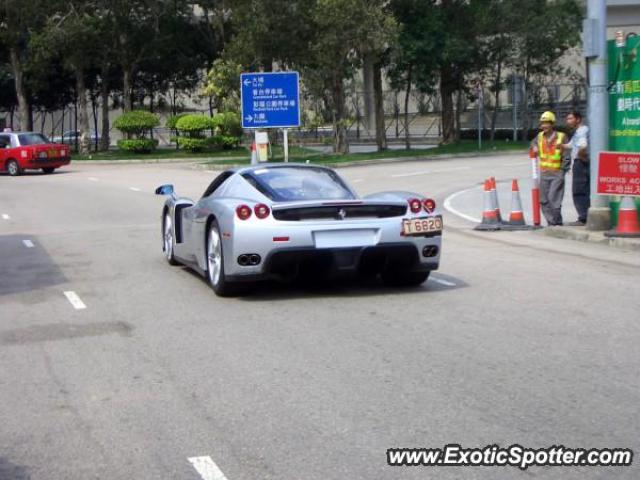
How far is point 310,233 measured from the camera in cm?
999

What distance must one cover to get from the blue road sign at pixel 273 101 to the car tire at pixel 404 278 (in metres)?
21.1

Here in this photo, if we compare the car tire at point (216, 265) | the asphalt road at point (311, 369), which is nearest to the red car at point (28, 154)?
the asphalt road at point (311, 369)

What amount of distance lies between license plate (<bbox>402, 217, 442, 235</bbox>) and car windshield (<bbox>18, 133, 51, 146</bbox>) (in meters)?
30.1

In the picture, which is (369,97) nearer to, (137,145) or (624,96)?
(137,145)

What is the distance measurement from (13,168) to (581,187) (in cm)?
2650

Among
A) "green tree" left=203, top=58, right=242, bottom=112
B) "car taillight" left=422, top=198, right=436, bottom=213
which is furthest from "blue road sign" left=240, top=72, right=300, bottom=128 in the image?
"car taillight" left=422, top=198, right=436, bottom=213

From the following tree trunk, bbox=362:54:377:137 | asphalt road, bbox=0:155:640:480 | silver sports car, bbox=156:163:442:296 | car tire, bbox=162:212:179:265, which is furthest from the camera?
tree trunk, bbox=362:54:377:137

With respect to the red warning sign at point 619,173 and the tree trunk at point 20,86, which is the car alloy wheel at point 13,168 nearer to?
the tree trunk at point 20,86

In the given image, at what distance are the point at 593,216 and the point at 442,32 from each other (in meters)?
28.1

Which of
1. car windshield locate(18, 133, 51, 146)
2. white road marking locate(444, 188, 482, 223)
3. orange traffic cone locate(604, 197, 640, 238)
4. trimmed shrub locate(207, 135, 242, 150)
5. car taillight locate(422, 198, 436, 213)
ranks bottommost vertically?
white road marking locate(444, 188, 482, 223)

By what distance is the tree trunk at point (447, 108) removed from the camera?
1816 inches

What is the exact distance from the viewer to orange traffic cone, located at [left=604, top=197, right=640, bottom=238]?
1443 cm

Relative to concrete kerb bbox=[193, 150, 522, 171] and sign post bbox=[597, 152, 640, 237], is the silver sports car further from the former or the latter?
concrete kerb bbox=[193, 150, 522, 171]

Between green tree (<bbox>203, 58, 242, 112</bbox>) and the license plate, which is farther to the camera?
green tree (<bbox>203, 58, 242, 112</bbox>)
